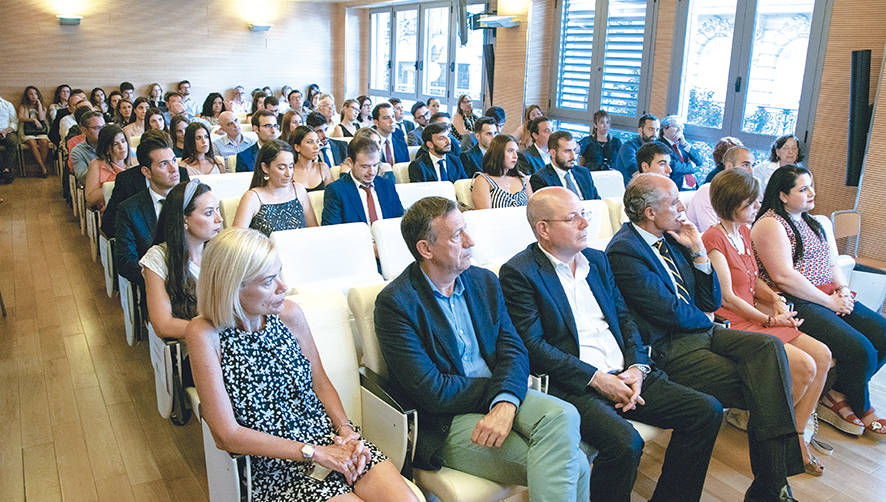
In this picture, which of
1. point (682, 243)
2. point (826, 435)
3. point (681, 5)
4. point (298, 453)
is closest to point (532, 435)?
point (298, 453)

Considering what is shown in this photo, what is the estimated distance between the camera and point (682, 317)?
3004mm

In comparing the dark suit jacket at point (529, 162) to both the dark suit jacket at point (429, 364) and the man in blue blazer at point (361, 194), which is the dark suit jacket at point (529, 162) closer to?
the man in blue blazer at point (361, 194)

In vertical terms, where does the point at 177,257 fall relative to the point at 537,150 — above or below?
below

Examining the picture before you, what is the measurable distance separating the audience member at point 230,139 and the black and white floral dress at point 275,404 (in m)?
4.51

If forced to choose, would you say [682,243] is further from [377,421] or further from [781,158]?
[781,158]

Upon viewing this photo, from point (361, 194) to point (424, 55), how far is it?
886cm

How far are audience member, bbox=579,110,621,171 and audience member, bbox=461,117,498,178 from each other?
1247 millimetres

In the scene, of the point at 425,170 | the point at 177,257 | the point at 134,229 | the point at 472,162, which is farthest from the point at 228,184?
the point at 472,162

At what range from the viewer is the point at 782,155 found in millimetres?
5902

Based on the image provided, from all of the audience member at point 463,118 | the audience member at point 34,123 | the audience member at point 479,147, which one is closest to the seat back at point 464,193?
the audience member at point 479,147

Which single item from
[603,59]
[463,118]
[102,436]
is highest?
[603,59]

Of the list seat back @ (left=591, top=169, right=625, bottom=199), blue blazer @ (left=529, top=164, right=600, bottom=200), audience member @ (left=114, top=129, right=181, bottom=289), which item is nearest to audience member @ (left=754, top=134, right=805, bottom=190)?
seat back @ (left=591, top=169, right=625, bottom=199)

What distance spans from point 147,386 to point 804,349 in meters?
3.41

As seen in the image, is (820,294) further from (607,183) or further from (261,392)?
(261,392)
